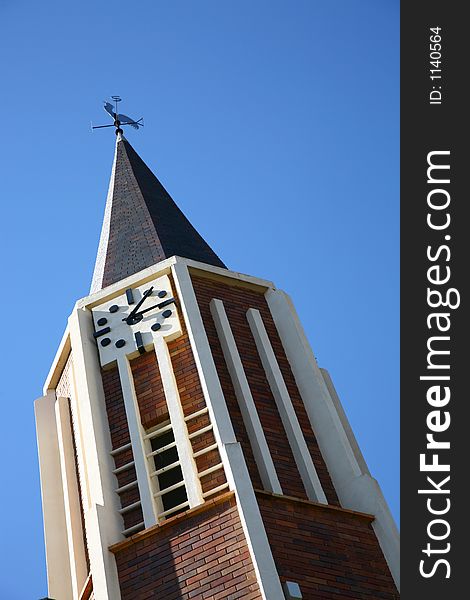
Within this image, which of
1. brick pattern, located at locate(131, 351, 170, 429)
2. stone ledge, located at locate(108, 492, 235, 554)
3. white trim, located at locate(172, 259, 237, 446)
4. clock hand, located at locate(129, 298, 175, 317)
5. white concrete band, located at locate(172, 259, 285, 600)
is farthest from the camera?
clock hand, located at locate(129, 298, 175, 317)

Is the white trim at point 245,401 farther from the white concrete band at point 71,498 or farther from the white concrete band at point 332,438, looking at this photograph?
the white concrete band at point 71,498

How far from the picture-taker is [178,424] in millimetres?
20672

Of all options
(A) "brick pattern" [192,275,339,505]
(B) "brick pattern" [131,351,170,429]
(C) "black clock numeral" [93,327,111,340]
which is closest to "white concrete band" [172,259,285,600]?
(A) "brick pattern" [192,275,339,505]

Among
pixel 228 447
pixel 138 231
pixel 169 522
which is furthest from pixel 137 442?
pixel 138 231

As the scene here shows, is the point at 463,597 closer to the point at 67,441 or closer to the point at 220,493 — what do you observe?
the point at 220,493

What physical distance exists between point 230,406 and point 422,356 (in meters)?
6.09

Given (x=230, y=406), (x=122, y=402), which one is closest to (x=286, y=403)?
(x=230, y=406)

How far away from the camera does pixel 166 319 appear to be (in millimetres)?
22906

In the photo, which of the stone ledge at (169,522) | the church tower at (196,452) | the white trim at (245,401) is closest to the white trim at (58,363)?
the church tower at (196,452)

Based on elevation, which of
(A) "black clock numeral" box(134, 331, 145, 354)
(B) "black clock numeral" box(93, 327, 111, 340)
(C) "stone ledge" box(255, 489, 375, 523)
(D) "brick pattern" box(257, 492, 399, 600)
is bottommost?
(D) "brick pattern" box(257, 492, 399, 600)

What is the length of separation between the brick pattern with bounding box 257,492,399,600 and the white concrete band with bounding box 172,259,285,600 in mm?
229

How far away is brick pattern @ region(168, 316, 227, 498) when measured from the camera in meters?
19.6

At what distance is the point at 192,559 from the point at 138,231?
33.4 feet

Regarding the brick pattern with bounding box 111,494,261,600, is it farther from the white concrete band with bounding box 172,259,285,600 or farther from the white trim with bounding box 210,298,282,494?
the white trim with bounding box 210,298,282,494
